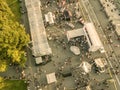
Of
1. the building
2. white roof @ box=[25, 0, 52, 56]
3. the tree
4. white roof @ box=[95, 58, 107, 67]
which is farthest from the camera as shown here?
white roof @ box=[25, 0, 52, 56]

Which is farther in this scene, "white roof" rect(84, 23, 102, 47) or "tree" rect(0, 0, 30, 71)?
"white roof" rect(84, 23, 102, 47)

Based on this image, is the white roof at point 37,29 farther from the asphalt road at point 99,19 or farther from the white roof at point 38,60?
the asphalt road at point 99,19

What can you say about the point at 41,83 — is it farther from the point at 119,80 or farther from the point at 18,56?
the point at 119,80

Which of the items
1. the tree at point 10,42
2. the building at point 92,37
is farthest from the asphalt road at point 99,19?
the tree at point 10,42

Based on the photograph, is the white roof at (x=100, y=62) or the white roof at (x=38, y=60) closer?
the white roof at (x=100, y=62)

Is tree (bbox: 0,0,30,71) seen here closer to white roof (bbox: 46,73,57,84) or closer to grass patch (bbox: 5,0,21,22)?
white roof (bbox: 46,73,57,84)

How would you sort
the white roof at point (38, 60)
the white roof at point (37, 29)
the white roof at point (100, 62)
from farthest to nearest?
1. the white roof at point (37, 29)
2. the white roof at point (38, 60)
3. the white roof at point (100, 62)

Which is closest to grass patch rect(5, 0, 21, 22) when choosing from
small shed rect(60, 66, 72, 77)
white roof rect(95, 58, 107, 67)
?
small shed rect(60, 66, 72, 77)

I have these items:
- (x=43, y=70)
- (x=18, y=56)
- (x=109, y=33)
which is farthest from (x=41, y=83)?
(x=109, y=33)

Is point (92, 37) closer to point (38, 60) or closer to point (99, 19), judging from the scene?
point (99, 19)
